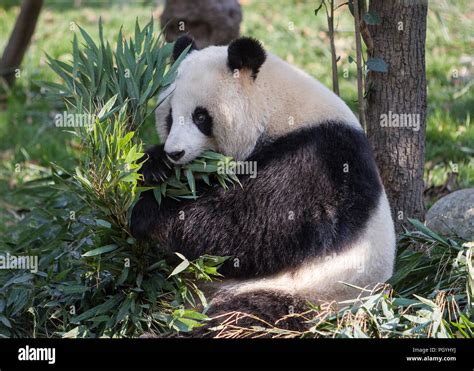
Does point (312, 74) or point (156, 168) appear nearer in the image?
point (156, 168)

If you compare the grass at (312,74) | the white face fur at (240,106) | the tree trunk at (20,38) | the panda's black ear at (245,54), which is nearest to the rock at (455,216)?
the grass at (312,74)

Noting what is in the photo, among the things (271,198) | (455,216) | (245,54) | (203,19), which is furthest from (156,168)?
(203,19)

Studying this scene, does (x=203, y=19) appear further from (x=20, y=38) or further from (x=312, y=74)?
(x=20, y=38)

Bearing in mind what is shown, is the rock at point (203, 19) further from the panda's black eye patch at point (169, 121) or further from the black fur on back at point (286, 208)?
the black fur on back at point (286, 208)

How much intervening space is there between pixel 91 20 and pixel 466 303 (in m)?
7.74

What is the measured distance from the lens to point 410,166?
209 inches

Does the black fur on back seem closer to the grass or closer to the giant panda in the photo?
the giant panda

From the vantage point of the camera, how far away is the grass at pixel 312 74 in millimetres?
4371

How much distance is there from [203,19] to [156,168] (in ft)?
12.1

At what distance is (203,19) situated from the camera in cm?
774

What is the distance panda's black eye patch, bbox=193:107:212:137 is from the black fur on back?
0.33 m

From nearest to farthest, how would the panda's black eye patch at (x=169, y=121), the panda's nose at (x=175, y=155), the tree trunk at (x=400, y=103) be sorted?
the panda's nose at (x=175, y=155), the panda's black eye patch at (x=169, y=121), the tree trunk at (x=400, y=103)

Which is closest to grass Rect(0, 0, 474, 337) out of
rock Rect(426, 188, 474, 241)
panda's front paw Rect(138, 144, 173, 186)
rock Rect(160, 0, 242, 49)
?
rock Rect(426, 188, 474, 241)
